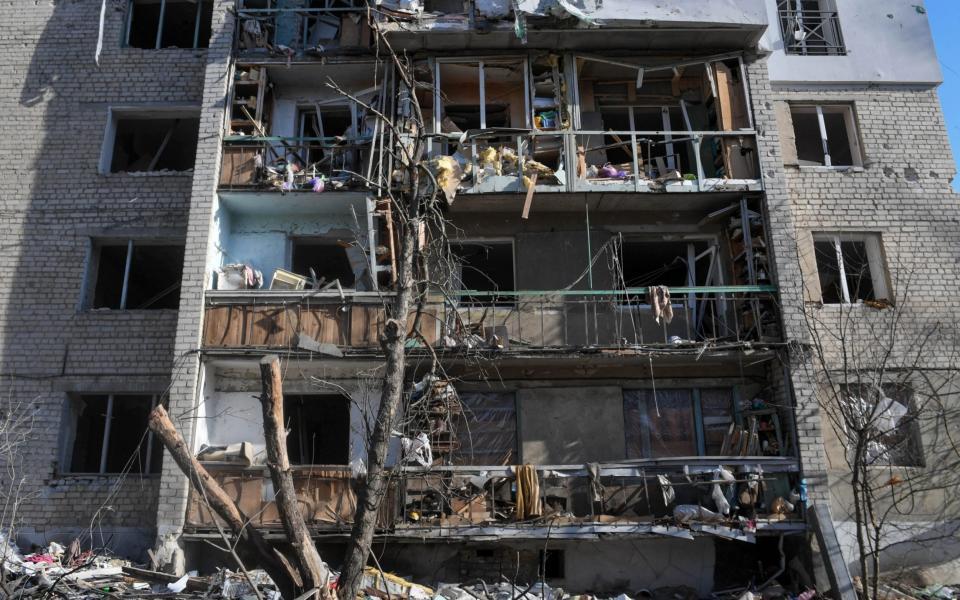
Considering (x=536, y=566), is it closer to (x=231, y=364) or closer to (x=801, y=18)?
(x=231, y=364)

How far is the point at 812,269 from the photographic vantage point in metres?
14.0

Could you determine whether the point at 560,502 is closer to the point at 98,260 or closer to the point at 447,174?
the point at 447,174

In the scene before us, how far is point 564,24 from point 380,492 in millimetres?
9573

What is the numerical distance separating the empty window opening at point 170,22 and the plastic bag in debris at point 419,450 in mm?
9320

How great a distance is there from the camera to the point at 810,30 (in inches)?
621

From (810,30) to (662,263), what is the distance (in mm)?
5508

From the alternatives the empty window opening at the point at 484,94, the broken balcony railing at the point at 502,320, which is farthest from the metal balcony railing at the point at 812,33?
the broken balcony railing at the point at 502,320

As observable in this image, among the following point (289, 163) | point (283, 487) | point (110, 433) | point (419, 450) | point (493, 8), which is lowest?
point (283, 487)

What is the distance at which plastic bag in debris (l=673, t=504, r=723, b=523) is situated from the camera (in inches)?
468

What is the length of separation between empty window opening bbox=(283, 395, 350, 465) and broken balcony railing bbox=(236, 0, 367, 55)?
6550 mm

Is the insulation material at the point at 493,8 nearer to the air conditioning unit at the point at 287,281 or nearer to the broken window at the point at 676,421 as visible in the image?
the air conditioning unit at the point at 287,281

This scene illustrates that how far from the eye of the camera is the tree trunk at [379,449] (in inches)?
314

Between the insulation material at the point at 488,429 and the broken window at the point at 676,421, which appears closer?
the insulation material at the point at 488,429

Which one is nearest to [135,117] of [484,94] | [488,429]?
[484,94]
